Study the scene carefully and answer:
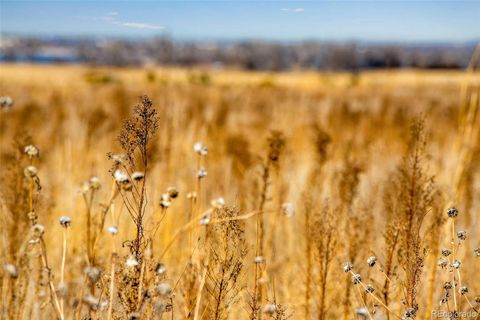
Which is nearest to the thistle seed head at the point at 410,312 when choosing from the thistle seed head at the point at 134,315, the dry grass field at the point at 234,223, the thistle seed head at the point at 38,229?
the dry grass field at the point at 234,223

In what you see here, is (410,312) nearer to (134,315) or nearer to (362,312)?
(362,312)

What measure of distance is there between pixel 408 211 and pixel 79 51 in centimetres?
6459

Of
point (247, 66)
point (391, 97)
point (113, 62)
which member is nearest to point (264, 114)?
point (391, 97)

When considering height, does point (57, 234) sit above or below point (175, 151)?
below

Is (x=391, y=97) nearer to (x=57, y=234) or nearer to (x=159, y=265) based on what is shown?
(x=57, y=234)

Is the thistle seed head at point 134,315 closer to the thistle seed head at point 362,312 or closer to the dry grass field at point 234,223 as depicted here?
the dry grass field at point 234,223

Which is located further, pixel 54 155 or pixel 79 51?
pixel 79 51

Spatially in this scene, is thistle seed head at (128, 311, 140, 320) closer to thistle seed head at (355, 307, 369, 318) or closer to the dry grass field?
the dry grass field

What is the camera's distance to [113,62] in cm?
5344

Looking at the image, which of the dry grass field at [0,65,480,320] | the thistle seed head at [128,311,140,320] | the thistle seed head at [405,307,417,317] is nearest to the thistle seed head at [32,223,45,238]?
the dry grass field at [0,65,480,320]

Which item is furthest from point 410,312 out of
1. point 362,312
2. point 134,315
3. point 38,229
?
point 38,229

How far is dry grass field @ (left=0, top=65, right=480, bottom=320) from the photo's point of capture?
1550mm

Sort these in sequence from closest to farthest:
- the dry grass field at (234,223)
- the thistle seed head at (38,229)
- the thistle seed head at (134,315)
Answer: the thistle seed head at (134,315), the thistle seed head at (38,229), the dry grass field at (234,223)

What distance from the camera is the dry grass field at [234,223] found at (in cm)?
155
